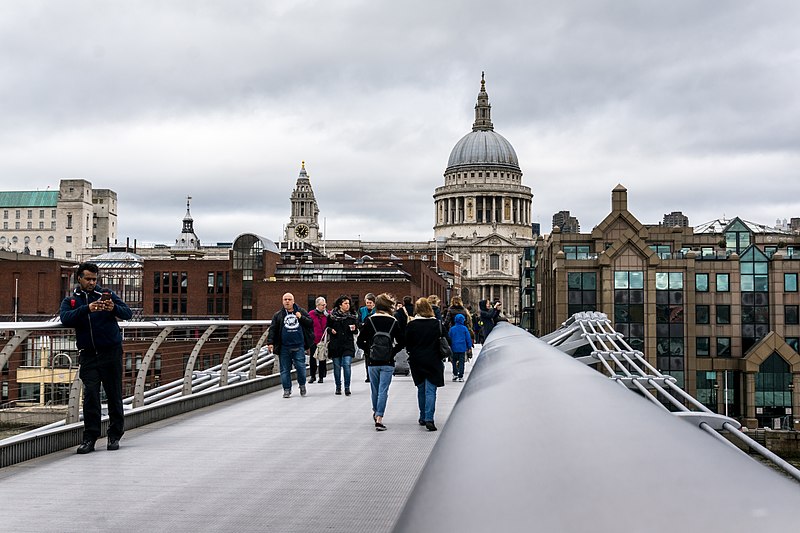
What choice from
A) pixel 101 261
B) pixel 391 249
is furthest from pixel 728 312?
pixel 391 249

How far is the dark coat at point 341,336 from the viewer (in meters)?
15.4

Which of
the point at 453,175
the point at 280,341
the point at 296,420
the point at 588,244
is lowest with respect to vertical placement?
the point at 296,420

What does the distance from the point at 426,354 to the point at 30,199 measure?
667ft

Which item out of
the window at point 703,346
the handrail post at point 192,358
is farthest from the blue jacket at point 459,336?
the window at point 703,346

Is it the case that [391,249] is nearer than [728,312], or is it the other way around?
[728,312]

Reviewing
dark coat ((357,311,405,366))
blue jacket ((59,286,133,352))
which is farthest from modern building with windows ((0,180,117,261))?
blue jacket ((59,286,133,352))

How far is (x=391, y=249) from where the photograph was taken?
178 m

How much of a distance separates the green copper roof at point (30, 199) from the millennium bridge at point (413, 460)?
19020 centimetres

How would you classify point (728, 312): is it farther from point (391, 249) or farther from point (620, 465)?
point (391, 249)

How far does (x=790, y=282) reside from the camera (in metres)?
51.9

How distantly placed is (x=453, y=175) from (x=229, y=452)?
18062 centimetres

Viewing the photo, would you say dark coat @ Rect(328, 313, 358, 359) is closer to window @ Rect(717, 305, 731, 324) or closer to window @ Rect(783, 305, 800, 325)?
window @ Rect(717, 305, 731, 324)

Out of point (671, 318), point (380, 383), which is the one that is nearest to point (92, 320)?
point (380, 383)

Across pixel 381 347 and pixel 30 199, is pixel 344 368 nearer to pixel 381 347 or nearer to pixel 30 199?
pixel 381 347
